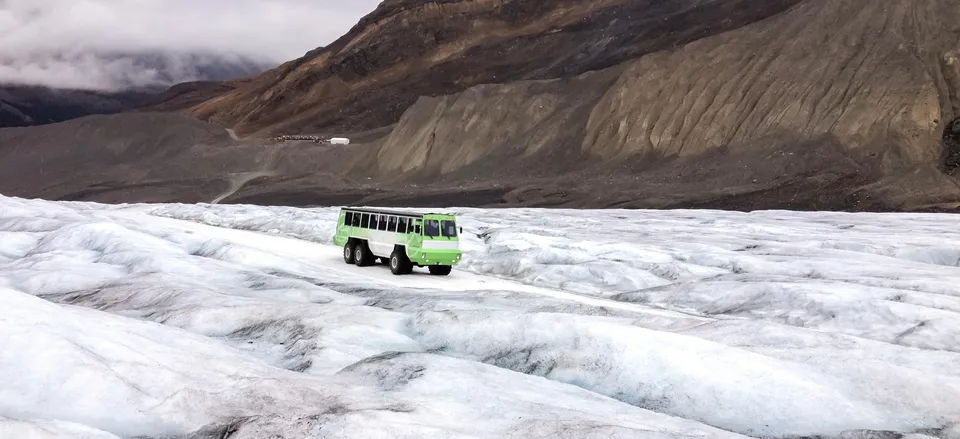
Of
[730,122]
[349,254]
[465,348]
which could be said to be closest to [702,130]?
[730,122]

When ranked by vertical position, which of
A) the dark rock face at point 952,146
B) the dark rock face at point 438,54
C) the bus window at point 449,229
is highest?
the dark rock face at point 438,54

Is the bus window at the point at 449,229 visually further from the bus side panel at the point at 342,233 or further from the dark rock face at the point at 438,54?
the dark rock face at the point at 438,54

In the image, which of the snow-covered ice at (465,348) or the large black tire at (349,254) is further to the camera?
the large black tire at (349,254)

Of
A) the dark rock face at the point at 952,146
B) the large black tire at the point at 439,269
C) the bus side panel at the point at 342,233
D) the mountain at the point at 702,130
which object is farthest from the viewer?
the mountain at the point at 702,130

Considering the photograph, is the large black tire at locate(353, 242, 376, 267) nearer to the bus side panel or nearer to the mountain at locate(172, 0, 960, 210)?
the bus side panel

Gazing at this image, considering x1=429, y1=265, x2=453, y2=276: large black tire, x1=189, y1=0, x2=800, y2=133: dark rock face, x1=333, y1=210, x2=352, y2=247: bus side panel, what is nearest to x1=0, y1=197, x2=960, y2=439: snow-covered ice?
x1=429, y1=265, x2=453, y2=276: large black tire

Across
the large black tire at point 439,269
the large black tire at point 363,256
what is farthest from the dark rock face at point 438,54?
the large black tire at point 439,269
